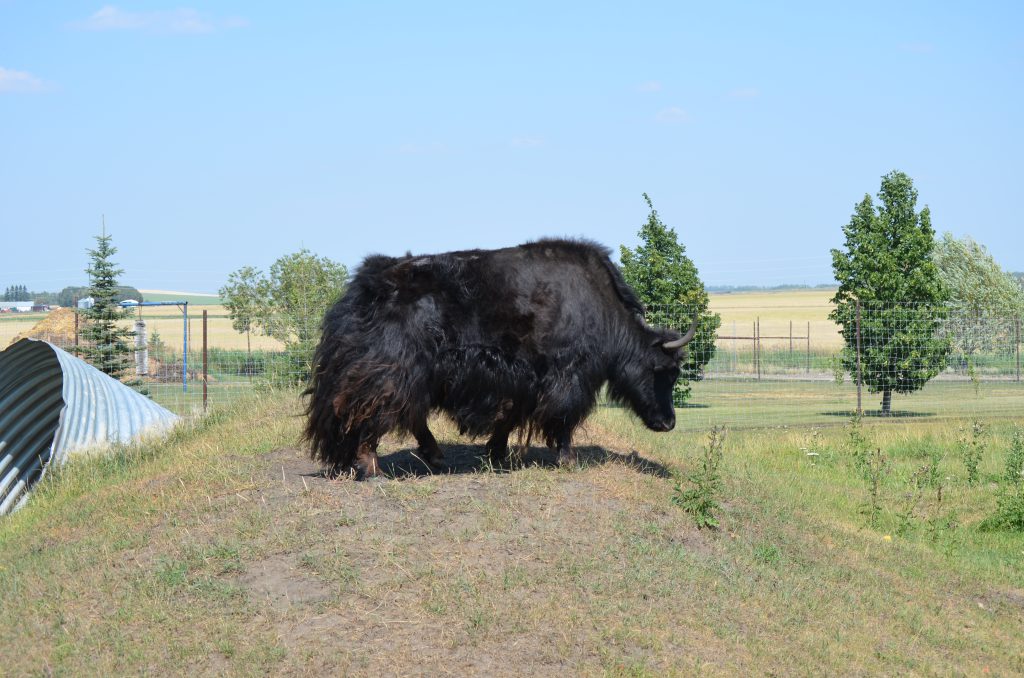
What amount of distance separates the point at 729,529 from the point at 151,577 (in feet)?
15.4

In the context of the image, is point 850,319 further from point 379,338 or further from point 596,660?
point 596,660

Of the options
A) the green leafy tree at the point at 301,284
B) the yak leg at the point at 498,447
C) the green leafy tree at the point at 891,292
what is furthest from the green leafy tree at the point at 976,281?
the yak leg at the point at 498,447

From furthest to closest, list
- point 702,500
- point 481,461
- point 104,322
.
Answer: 1. point 104,322
2. point 481,461
3. point 702,500

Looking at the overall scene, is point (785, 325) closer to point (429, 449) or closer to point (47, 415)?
→ point (47, 415)

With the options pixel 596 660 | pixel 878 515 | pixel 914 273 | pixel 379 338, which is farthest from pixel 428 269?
pixel 914 273

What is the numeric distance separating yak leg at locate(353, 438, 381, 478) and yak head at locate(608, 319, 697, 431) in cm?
270

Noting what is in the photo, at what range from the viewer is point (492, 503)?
8.60 meters

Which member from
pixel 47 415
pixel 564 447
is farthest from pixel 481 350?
pixel 47 415

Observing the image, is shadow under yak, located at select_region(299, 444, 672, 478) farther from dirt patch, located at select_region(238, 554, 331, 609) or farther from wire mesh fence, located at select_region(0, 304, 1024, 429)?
wire mesh fence, located at select_region(0, 304, 1024, 429)

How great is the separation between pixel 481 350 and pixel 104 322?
13.3m

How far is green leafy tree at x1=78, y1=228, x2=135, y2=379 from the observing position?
811 inches

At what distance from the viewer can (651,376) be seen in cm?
1100

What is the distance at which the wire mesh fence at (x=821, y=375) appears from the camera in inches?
826

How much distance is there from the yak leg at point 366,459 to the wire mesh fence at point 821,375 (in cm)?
743
